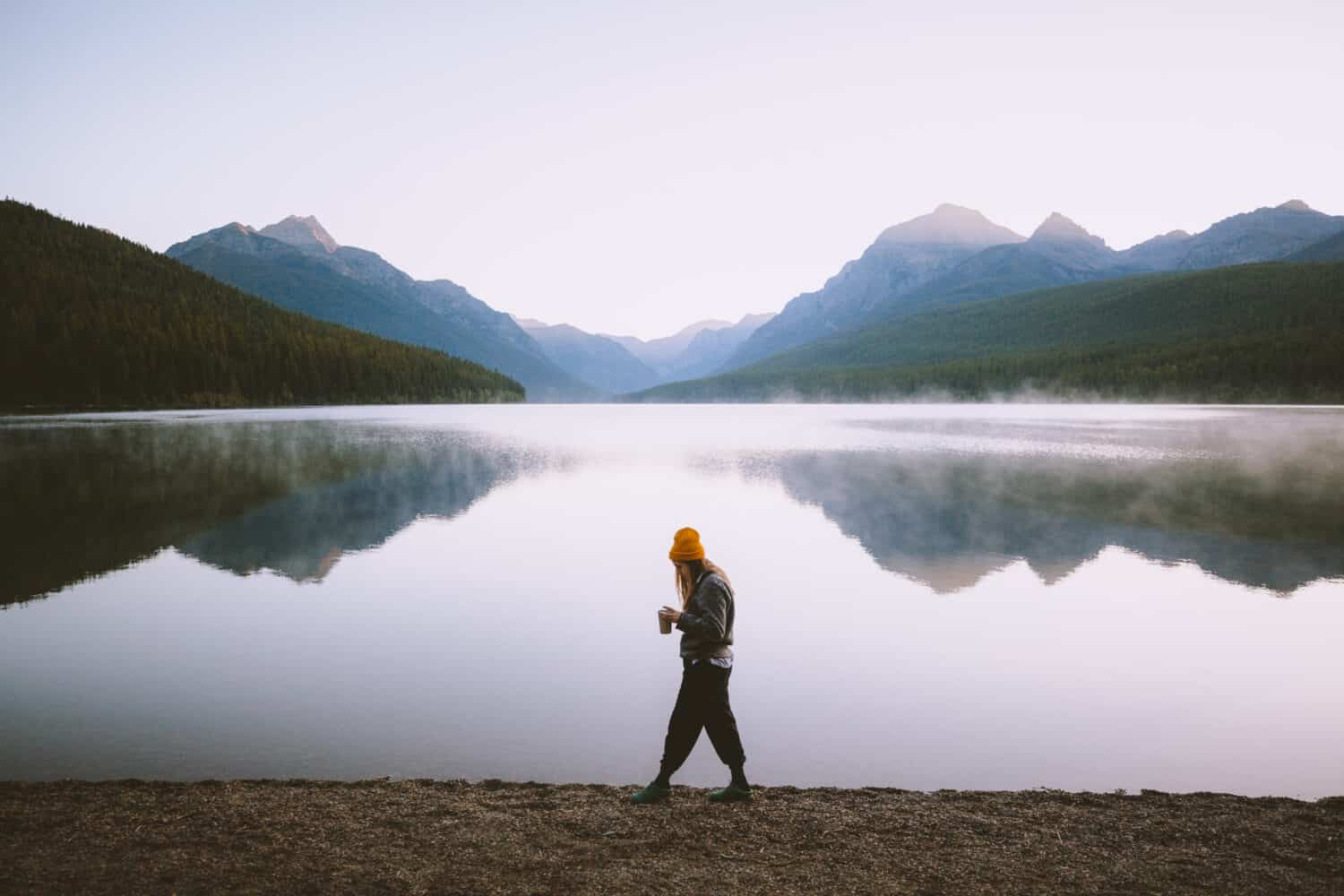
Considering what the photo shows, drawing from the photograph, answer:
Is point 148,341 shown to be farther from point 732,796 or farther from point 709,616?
point 732,796

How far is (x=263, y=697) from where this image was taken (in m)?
11.8

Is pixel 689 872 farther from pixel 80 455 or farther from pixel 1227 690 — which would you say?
pixel 80 455

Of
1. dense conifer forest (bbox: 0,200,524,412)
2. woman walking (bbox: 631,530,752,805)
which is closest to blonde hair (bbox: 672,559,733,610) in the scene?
woman walking (bbox: 631,530,752,805)

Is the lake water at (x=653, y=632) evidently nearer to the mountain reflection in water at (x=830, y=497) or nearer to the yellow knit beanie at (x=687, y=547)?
the mountain reflection in water at (x=830, y=497)

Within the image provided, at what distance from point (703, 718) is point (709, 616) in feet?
3.91

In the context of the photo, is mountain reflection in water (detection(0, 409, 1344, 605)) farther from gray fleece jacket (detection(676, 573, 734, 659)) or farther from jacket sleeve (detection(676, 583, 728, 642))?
jacket sleeve (detection(676, 583, 728, 642))

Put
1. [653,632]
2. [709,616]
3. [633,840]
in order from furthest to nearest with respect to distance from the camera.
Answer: [653,632]
[709,616]
[633,840]

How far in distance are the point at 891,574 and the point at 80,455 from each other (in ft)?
166

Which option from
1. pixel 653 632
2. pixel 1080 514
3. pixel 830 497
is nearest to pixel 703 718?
pixel 653 632

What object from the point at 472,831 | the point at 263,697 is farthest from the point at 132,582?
the point at 472,831

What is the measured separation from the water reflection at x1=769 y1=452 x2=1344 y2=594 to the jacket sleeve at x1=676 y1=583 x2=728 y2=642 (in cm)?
1294

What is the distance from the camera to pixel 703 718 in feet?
27.9

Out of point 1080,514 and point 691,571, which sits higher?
point 691,571

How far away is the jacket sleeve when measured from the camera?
811cm
